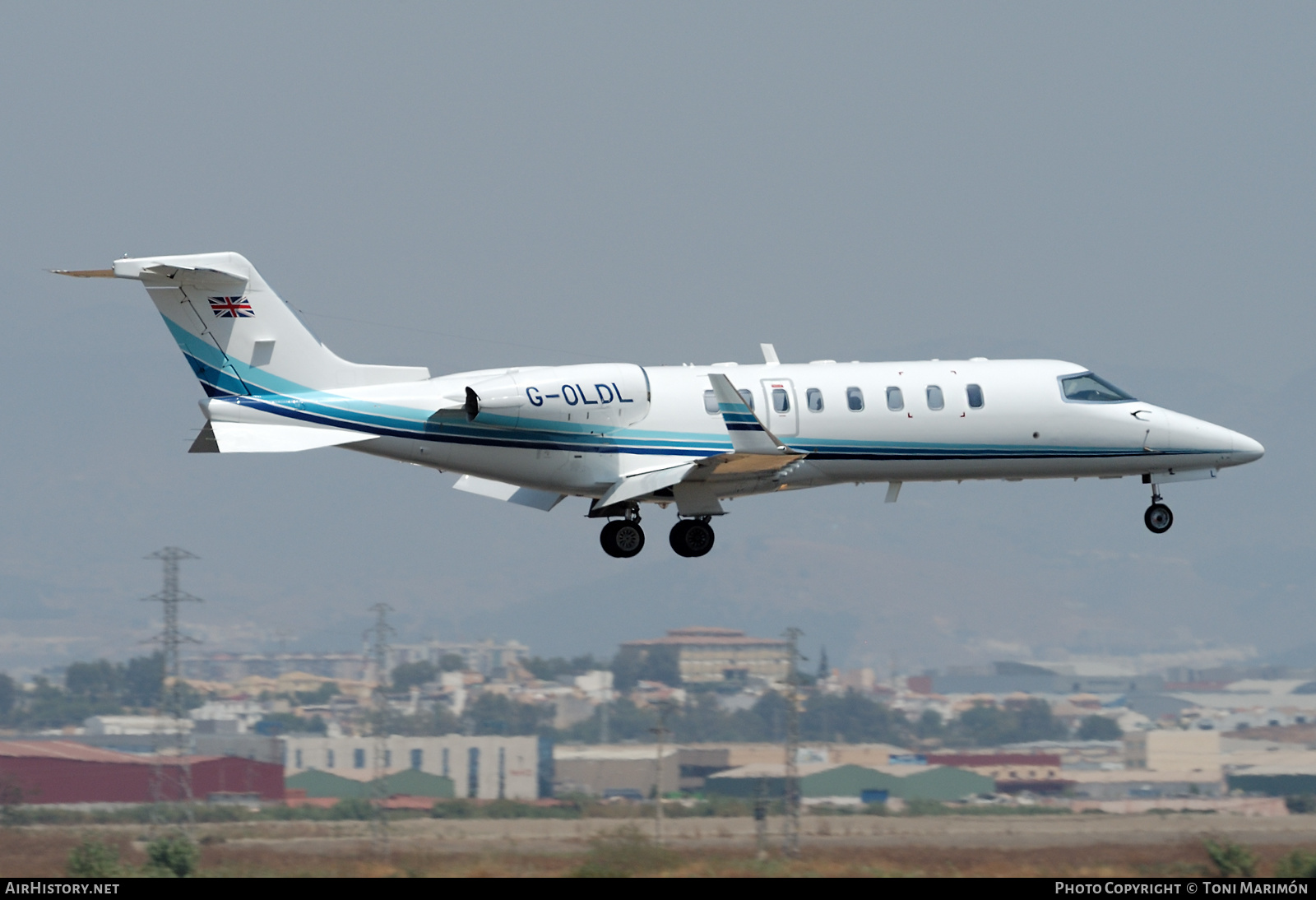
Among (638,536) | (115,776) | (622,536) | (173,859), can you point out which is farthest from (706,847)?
(115,776)

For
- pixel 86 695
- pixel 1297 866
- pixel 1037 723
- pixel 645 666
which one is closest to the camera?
pixel 1297 866

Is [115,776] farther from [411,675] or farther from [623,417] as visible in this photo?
[411,675]

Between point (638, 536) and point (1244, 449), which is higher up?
point (1244, 449)

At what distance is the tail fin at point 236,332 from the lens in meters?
33.1

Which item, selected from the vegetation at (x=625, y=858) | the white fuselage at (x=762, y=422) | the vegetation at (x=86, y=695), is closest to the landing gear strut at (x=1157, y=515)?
the white fuselage at (x=762, y=422)

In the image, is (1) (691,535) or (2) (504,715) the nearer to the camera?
(1) (691,535)

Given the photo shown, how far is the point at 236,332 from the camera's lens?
3338cm

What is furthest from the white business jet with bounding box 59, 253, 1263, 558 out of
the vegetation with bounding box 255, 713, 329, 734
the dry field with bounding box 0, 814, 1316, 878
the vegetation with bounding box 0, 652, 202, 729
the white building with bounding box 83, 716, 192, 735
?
the vegetation with bounding box 0, 652, 202, 729

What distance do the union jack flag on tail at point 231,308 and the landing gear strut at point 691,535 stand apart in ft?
27.7

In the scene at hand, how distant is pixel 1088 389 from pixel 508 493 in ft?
36.0

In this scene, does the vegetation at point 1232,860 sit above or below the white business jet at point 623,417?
below

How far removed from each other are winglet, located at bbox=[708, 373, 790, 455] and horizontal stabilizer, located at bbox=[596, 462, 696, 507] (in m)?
1.12

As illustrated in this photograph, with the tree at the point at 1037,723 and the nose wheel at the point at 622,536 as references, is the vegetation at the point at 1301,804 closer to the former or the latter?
the nose wheel at the point at 622,536
